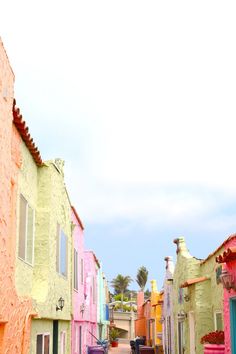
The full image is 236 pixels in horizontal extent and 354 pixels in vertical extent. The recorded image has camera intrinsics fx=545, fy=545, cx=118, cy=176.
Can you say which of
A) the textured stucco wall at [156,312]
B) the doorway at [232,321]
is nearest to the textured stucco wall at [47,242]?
the doorway at [232,321]

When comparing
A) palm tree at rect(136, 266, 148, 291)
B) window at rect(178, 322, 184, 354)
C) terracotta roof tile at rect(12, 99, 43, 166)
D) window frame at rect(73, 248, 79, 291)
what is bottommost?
window at rect(178, 322, 184, 354)

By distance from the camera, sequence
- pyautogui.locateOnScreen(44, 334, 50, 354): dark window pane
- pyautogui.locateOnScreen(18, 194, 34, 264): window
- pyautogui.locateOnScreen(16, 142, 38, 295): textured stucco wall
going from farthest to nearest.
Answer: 1. pyautogui.locateOnScreen(44, 334, 50, 354): dark window pane
2. pyautogui.locateOnScreen(18, 194, 34, 264): window
3. pyautogui.locateOnScreen(16, 142, 38, 295): textured stucco wall

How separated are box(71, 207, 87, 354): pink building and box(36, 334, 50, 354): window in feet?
17.3

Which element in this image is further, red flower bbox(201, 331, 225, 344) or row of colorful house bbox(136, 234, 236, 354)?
red flower bbox(201, 331, 225, 344)

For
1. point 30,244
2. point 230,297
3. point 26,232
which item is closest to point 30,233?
point 30,244

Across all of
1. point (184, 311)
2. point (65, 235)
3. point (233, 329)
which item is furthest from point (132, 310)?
point (233, 329)

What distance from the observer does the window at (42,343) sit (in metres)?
12.1

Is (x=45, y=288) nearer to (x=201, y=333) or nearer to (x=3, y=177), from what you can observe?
(x=3, y=177)

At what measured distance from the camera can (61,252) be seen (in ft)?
48.0

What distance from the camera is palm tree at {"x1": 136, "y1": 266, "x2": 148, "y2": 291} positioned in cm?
9031

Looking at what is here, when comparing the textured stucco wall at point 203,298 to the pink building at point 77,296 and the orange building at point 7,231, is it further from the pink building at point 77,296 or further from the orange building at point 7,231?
the orange building at point 7,231

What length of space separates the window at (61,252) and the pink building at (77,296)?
10.0 feet

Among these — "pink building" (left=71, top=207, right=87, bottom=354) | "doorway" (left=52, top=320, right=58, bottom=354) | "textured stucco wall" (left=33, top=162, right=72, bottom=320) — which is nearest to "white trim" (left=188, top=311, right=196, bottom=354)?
"pink building" (left=71, top=207, right=87, bottom=354)

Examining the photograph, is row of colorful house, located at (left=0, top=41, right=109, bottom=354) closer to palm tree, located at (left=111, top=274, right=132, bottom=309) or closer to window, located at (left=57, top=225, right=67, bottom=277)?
window, located at (left=57, top=225, right=67, bottom=277)
